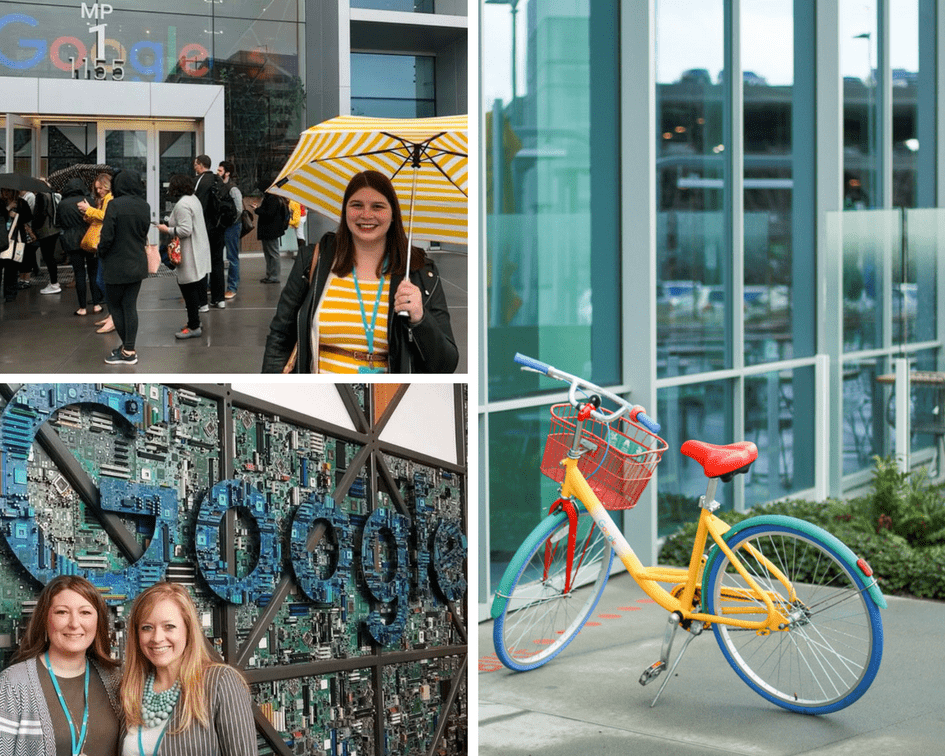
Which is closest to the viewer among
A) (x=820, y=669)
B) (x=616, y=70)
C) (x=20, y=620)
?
(x=20, y=620)

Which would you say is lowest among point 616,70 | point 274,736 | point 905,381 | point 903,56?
point 274,736

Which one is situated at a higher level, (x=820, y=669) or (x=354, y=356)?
(x=354, y=356)

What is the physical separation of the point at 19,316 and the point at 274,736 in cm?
292

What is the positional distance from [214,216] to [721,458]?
2.37 meters

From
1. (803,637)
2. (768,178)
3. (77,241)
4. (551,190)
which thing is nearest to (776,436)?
(768,178)

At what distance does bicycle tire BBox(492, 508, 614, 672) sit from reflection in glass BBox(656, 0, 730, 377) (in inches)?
89.5

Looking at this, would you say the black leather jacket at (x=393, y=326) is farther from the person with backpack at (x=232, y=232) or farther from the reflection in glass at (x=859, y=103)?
the reflection in glass at (x=859, y=103)

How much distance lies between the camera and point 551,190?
19.8ft

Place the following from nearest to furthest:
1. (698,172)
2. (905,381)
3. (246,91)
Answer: (246,91)
(698,172)
(905,381)

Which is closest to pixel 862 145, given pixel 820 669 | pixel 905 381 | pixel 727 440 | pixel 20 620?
pixel 905 381

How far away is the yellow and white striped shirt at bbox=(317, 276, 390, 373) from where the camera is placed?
271 cm

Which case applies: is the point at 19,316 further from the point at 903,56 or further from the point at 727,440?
the point at 903,56

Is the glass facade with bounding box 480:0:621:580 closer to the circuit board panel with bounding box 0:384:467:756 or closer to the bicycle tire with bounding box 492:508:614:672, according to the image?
the bicycle tire with bounding box 492:508:614:672

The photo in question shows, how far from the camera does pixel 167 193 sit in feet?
16.9
